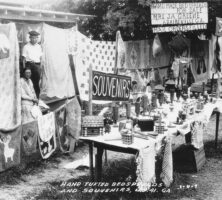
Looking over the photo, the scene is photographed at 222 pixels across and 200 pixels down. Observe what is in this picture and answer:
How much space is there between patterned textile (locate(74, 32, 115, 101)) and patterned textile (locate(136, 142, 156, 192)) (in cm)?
378

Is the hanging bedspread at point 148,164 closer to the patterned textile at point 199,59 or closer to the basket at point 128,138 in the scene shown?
the basket at point 128,138

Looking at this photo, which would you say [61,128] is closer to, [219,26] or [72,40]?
[72,40]

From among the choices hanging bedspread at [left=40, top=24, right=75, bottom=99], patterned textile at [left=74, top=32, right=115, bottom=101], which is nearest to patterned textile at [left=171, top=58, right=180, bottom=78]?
patterned textile at [left=74, top=32, right=115, bottom=101]

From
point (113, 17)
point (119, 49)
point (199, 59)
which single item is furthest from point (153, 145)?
point (199, 59)

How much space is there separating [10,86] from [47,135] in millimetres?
1499

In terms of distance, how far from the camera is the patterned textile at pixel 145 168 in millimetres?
5076

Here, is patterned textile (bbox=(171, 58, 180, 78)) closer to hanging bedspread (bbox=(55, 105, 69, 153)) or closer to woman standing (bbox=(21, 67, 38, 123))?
hanging bedspread (bbox=(55, 105, 69, 153))

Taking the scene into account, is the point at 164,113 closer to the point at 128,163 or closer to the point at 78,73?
the point at 128,163

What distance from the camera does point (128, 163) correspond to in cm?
776

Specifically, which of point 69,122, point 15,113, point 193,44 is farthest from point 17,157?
point 193,44

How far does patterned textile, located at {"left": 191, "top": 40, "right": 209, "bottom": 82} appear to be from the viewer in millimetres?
14422

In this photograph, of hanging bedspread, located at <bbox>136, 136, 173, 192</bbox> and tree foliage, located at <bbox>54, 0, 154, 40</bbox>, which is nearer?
hanging bedspread, located at <bbox>136, 136, 173, 192</bbox>

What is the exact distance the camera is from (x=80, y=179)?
668 cm

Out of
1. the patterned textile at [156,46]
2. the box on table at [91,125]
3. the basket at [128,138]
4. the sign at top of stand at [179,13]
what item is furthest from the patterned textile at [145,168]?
the patterned textile at [156,46]
